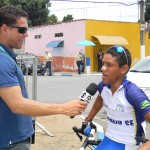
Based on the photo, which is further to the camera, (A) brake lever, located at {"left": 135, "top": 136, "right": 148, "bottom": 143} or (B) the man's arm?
(A) brake lever, located at {"left": 135, "top": 136, "right": 148, "bottom": 143}

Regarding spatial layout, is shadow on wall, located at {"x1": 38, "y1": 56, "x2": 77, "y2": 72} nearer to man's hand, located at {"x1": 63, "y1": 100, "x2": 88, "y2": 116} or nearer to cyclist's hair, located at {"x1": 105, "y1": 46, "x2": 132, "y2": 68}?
cyclist's hair, located at {"x1": 105, "y1": 46, "x2": 132, "y2": 68}

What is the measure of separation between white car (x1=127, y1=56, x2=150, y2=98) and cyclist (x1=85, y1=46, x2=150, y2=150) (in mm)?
6082

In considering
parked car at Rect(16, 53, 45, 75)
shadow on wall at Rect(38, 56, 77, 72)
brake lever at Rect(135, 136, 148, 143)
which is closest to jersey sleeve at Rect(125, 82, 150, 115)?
brake lever at Rect(135, 136, 148, 143)

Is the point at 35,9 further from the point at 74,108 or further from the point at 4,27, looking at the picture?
the point at 74,108

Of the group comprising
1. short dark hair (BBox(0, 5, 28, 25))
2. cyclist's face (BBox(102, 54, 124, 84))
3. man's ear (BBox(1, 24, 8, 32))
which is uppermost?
short dark hair (BBox(0, 5, 28, 25))

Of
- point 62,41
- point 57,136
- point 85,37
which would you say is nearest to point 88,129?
point 57,136

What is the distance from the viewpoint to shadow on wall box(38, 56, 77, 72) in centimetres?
3212

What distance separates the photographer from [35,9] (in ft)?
157

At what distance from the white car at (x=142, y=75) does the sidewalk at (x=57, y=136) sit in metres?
1.74

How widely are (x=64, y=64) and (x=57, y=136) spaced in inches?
1019

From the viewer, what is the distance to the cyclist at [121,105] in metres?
2.95

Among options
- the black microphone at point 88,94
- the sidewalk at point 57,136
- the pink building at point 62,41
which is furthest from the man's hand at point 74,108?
the pink building at point 62,41

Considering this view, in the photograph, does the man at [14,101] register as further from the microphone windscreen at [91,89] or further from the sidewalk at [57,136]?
the sidewalk at [57,136]

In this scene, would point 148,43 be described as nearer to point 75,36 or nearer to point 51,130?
point 75,36
